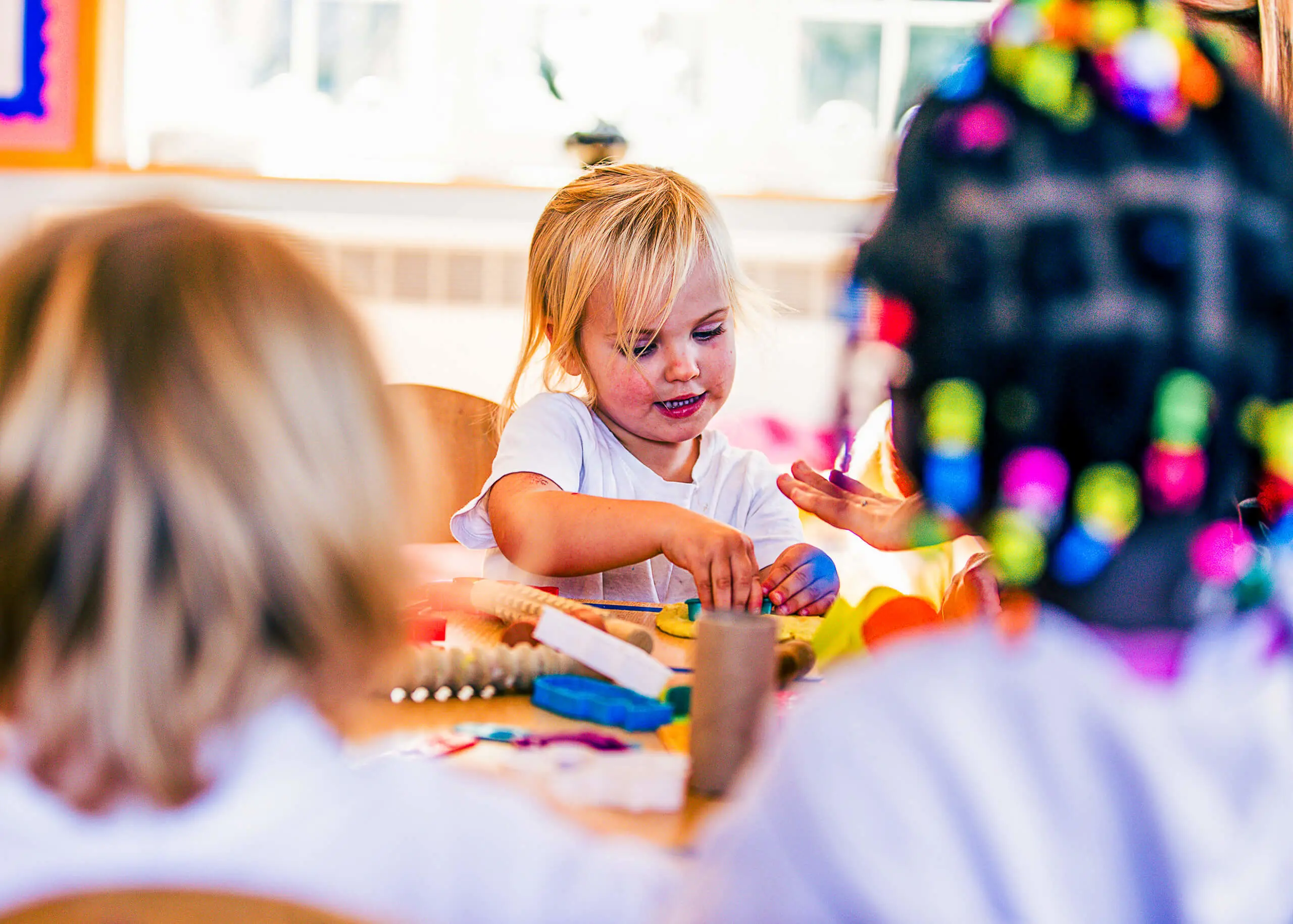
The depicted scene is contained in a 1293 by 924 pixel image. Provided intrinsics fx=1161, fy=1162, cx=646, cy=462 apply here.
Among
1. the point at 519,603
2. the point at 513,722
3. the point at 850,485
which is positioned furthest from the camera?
the point at 519,603

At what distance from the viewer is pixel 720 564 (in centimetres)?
118

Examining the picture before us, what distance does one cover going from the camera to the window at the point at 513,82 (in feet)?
10.7

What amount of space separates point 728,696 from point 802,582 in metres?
0.58

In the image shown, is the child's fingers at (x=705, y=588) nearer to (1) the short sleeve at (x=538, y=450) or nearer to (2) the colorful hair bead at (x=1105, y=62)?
(1) the short sleeve at (x=538, y=450)

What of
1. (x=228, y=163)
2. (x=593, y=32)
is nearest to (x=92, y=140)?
(x=228, y=163)

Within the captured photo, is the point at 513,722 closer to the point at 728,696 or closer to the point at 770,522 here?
the point at 728,696

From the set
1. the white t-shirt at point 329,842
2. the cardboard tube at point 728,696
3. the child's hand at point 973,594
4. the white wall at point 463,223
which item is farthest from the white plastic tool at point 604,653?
the white wall at point 463,223

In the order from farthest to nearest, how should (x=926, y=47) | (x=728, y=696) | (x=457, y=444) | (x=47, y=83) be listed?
(x=926, y=47) → (x=47, y=83) → (x=457, y=444) → (x=728, y=696)

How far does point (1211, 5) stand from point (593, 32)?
7.64 feet

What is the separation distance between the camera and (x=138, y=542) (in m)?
0.44

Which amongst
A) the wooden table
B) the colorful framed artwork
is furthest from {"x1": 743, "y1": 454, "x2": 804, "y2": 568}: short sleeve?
the colorful framed artwork

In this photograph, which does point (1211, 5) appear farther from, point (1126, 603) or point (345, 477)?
point (345, 477)

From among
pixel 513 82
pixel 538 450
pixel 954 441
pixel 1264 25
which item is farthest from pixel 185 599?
pixel 513 82

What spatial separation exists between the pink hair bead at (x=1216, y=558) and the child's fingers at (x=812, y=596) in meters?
0.78
